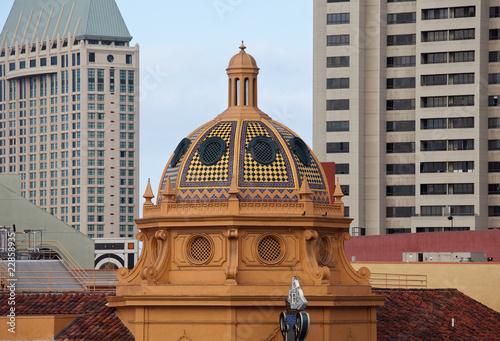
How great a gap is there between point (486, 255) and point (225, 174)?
117ft

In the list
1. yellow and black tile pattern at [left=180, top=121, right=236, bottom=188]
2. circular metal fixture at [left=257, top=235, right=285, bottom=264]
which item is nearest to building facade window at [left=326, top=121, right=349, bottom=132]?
yellow and black tile pattern at [left=180, top=121, right=236, bottom=188]

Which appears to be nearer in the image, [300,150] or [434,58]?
[300,150]

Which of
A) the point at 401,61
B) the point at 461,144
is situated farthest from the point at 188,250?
the point at 401,61

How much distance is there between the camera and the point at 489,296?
7388 cm

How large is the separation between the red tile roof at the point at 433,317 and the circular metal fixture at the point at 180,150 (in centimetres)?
1197

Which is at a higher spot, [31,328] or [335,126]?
[335,126]

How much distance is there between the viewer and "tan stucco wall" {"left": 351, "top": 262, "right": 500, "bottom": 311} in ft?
242

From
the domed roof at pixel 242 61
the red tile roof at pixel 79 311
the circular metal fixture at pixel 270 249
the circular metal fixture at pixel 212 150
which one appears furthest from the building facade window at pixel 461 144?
the circular metal fixture at pixel 270 249

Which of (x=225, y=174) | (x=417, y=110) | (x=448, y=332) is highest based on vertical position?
(x=417, y=110)

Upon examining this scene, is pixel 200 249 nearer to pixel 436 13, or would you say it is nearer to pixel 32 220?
pixel 32 220

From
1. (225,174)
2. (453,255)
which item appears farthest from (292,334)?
(453,255)

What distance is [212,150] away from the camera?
2238 inches

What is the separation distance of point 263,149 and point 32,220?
46.4 meters

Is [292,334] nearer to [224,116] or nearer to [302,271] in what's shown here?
[302,271]
